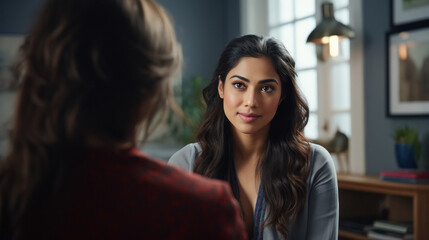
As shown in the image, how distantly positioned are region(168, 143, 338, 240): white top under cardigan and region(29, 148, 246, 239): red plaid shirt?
1003mm

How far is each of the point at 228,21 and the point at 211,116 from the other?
3363 mm

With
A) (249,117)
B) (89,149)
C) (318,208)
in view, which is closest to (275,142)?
(249,117)

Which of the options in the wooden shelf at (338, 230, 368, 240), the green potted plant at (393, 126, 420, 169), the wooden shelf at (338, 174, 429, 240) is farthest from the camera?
the wooden shelf at (338, 230, 368, 240)

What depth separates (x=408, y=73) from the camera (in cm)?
299

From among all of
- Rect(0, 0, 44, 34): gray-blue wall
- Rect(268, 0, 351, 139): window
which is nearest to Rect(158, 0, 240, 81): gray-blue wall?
Rect(268, 0, 351, 139): window

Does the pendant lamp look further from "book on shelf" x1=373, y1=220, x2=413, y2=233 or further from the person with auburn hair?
the person with auburn hair

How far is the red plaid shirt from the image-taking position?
0.59 m

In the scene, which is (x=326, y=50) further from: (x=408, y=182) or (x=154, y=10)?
(x=154, y=10)

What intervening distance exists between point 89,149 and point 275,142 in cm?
118

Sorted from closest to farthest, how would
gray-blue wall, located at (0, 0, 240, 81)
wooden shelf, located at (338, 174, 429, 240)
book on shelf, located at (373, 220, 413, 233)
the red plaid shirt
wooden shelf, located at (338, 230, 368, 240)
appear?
the red plaid shirt, wooden shelf, located at (338, 174, 429, 240), book on shelf, located at (373, 220, 413, 233), wooden shelf, located at (338, 230, 368, 240), gray-blue wall, located at (0, 0, 240, 81)

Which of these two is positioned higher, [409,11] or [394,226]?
[409,11]

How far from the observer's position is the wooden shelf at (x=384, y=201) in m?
2.56

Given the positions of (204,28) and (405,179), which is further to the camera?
(204,28)

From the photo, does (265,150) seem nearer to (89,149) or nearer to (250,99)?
(250,99)
